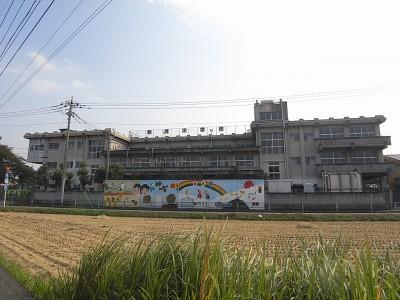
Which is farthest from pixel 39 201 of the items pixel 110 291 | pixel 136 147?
pixel 110 291

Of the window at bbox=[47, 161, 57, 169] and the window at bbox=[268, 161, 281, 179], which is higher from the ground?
the window at bbox=[47, 161, 57, 169]

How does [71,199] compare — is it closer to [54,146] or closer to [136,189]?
[136,189]

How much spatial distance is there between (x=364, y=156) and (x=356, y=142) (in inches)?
101

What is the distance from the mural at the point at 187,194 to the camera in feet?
129

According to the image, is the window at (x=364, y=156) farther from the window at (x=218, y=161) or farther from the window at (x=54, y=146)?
the window at (x=54, y=146)

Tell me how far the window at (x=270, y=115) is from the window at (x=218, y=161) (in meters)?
9.11

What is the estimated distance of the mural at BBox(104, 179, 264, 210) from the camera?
39188 millimetres

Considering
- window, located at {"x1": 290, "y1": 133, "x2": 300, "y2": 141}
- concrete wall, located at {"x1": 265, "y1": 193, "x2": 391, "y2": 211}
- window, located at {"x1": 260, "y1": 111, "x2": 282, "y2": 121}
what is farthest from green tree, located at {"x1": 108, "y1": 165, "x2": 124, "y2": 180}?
window, located at {"x1": 290, "y1": 133, "x2": 300, "y2": 141}

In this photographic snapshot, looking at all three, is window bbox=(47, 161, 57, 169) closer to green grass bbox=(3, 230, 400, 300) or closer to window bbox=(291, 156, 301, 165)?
window bbox=(291, 156, 301, 165)

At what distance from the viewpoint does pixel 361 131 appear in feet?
172

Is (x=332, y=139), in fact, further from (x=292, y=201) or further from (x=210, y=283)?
(x=210, y=283)

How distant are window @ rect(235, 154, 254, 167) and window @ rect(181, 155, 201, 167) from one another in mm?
6416

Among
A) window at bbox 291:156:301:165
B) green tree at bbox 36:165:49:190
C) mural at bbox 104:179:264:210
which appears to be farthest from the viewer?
green tree at bbox 36:165:49:190

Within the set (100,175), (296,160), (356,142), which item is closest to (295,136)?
(296,160)
